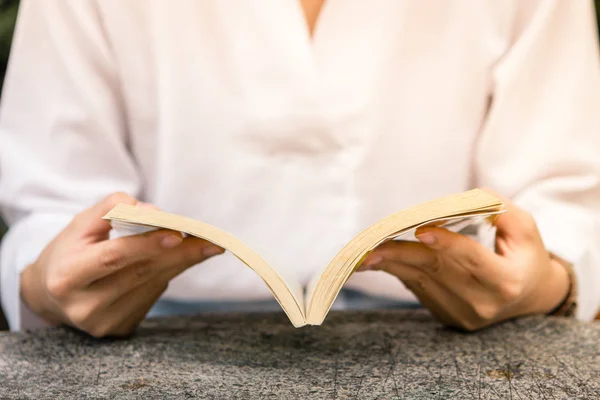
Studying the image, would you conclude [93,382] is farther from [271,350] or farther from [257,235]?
[257,235]

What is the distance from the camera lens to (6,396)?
0.49m

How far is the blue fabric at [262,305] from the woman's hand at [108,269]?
0.26 meters

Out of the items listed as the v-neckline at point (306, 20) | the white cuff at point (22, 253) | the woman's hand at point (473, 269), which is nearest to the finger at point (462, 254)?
the woman's hand at point (473, 269)

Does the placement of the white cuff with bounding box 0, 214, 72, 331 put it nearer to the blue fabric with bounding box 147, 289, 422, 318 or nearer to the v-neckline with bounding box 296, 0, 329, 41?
the blue fabric with bounding box 147, 289, 422, 318

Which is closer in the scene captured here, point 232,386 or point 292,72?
point 232,386

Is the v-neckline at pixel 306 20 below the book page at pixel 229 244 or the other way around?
the other way around

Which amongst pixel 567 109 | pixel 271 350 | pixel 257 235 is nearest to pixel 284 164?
pixel 257 235

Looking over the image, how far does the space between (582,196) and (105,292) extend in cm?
61

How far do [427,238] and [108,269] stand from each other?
269 mm

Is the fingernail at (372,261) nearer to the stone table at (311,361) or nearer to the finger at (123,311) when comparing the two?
the stone table at (311,361)

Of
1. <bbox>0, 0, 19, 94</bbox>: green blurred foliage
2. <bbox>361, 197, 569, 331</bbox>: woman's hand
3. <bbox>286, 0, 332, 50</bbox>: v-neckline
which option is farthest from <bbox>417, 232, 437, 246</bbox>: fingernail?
<bbox>0, 0, 19, 94</bbox>: green blurred foliage

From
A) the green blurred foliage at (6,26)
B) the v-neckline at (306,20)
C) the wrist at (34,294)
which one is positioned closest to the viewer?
the wrist at (34,294)

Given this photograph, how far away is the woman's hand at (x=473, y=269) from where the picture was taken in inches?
21.6

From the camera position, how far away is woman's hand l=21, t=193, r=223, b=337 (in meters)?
0.54
